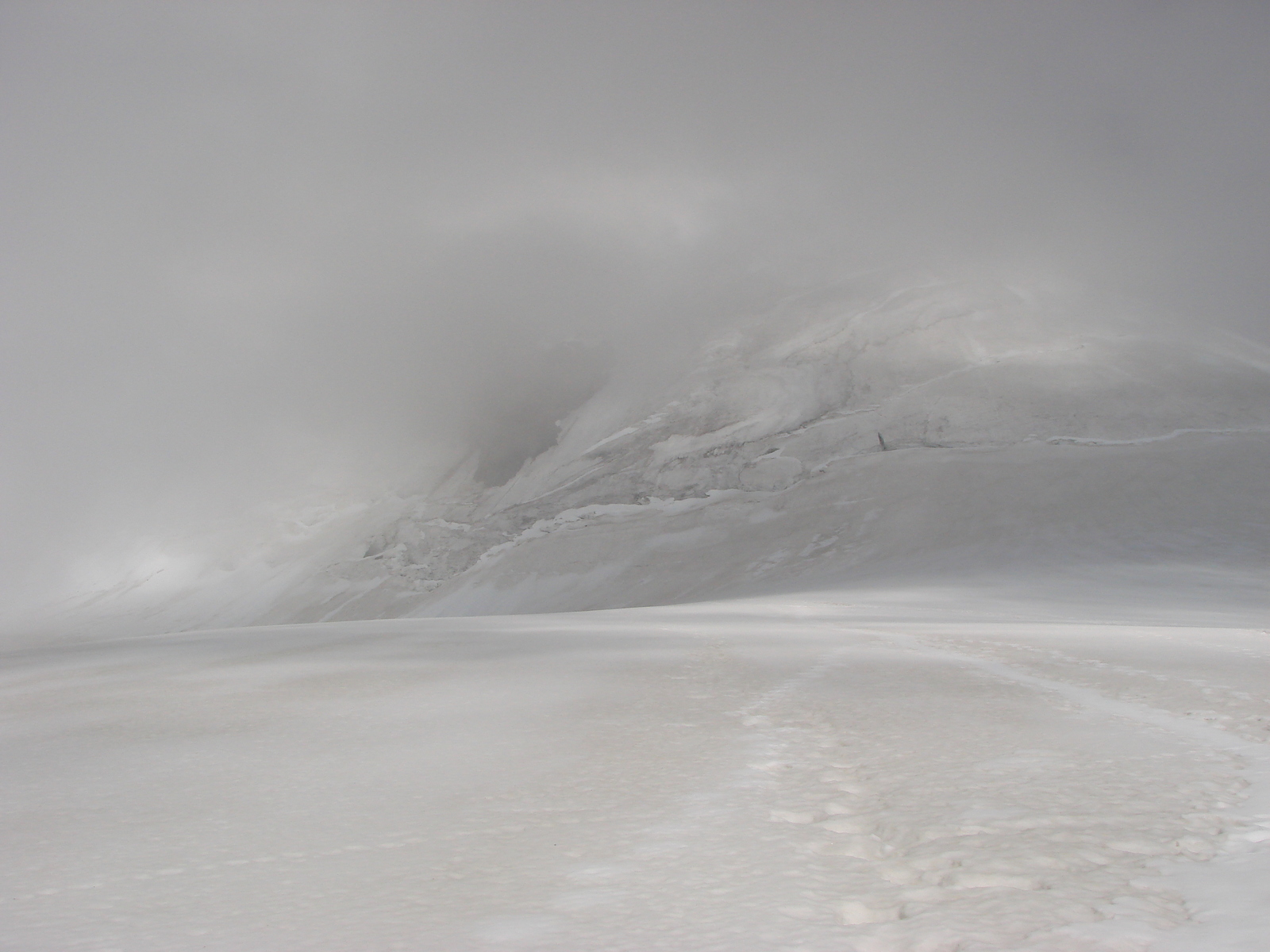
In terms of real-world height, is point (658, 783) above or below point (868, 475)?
below

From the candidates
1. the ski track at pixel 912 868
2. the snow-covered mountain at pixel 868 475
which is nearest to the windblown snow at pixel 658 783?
the ski track at pixel 912 868

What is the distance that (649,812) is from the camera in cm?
394

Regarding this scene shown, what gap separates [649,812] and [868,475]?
47.4 meters

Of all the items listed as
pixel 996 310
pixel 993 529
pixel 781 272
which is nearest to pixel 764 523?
pixel 993 529

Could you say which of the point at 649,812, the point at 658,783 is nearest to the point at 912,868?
the point at 649,812

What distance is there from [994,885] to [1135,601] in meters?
24.4

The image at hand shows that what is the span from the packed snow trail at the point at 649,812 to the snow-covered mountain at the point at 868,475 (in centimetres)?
2661

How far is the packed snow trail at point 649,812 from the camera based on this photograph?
2.75m

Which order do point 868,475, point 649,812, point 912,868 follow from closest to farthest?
point 912,868
point 649,812
point 868,475

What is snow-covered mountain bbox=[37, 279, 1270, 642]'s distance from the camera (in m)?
39.1

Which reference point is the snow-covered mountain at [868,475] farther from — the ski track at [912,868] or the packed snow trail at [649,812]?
the ski track at [912,868]

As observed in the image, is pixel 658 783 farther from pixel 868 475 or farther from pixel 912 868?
pixel 868 475

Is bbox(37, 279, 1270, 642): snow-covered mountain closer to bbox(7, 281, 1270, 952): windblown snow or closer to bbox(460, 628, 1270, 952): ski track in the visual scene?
bbox(7, 281, 1270, 952): windblown snow

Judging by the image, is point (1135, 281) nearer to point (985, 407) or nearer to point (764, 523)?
point (985, 407)
